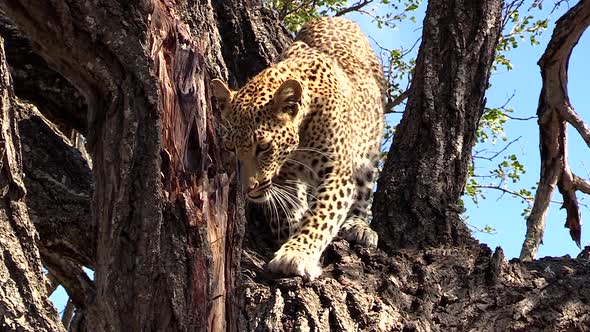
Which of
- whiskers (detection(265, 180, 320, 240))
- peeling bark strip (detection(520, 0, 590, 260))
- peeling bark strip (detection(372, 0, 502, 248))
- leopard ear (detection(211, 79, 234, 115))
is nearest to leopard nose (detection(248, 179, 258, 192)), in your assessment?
whiskers (detection(265, 180, 320, 240))

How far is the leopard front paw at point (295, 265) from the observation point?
5.36m

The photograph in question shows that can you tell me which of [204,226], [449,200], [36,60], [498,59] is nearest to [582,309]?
[449,200]

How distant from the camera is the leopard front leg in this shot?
5504mm

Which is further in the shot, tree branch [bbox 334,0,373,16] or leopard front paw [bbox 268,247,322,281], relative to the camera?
tree branch [bbox 334,0,373,16]

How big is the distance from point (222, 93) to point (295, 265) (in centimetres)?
161

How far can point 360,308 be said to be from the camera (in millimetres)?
5008

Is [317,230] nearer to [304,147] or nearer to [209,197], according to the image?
[304,147]

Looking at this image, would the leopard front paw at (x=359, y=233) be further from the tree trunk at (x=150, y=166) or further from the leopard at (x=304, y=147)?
the tree trunk at (x=150, y=166)

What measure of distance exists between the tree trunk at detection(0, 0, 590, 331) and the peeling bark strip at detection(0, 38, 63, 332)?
0.21 metres

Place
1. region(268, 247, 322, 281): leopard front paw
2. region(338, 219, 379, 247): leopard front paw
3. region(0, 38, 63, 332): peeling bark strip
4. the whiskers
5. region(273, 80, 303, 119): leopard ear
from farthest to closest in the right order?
region(273, 80, 303, 119): leopard ear
the whiskers
region(338, 219, 379, 247): leopard front paw
region(268, 247, 322, 281): leopard front paw
region(0, 38, 63, 332): peeling bark strip

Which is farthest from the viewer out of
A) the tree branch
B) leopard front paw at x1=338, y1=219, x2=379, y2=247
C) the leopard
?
the tree branch

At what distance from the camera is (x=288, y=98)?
21.8ft

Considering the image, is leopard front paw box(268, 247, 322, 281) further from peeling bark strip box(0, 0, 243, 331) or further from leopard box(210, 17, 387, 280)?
peeling bark strip box(0, 0, 243, 331)

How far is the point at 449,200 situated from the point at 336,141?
115 centimetres
